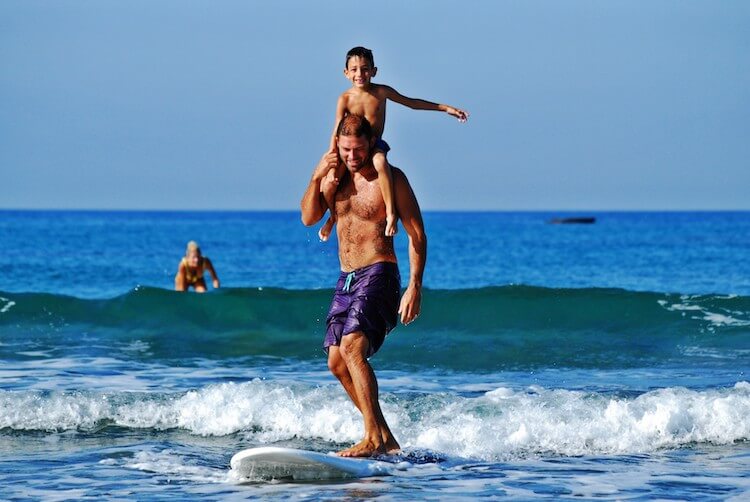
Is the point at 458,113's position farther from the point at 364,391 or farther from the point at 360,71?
the point at 364,391

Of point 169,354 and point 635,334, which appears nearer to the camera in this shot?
point 169,354

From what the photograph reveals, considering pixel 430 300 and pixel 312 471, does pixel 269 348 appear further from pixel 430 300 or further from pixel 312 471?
pixel 312 471

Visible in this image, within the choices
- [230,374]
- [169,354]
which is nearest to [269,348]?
[169,354]

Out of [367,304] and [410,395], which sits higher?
[367,304]

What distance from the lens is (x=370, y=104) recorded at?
281 inches

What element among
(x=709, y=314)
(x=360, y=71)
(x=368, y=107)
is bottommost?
(x=709, y=314)

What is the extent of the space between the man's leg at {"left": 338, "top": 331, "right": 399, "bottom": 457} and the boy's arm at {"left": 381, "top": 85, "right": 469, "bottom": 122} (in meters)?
1.48

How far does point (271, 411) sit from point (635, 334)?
7366mm

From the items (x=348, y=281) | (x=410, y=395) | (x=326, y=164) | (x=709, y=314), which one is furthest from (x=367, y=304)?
(x=709, y=314)

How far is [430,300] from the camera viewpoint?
17.0 meters

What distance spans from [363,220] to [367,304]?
514mm

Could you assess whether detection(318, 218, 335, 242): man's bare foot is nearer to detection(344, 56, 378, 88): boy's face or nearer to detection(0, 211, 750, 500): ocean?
detection(344, 56, 378, 88): boy's face

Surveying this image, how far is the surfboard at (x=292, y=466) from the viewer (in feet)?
22.2

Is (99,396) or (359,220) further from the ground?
(359,220)
